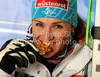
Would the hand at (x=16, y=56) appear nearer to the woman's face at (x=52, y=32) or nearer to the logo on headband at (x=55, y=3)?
the woman's face at (x=52, y=32)

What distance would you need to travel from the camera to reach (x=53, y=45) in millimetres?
957

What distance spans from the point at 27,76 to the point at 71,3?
1.69 ft

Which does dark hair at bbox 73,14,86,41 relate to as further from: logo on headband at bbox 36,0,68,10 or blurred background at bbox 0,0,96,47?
blurred background at bbox 0,0,96,47

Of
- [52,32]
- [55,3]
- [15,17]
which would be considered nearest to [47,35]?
[52,32]

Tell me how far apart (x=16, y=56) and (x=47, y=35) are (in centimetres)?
24

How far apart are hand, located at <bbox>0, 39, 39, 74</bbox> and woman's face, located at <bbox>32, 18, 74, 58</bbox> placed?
120 millimetres

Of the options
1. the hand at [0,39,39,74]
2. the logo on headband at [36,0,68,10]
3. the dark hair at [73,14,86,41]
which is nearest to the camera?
the hand at [0,39,39,74]

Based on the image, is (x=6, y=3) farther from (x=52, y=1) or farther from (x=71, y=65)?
(x=71, y=65)

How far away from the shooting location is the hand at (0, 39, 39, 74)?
30.4 inches

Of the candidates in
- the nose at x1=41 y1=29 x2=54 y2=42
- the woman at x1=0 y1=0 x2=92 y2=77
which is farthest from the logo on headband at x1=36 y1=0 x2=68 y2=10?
the nose at x1=41 y1=29 x2=54 y2=42

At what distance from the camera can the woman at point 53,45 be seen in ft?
2.80

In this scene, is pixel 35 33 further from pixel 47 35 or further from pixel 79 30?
pixel 79 30

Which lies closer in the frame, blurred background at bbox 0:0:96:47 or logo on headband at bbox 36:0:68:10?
logo on headband at bbox 36:0:68:10

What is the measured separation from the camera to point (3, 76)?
2.56 ft
